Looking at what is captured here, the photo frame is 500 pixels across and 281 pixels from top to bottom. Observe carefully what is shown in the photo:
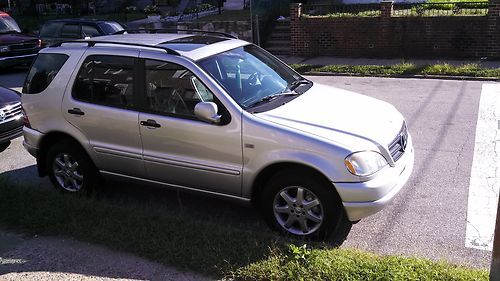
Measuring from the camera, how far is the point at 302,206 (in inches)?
169

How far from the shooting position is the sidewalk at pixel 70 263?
3.89 m

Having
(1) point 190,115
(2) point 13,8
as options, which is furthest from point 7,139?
(2) point 13,8

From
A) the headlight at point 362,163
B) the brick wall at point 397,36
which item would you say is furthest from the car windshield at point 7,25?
the headlight at point 362,163

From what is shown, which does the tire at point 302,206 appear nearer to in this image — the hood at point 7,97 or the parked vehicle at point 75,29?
the hood at point 7,97

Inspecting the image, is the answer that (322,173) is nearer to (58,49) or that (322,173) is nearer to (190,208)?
(190,208)

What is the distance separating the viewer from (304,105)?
15.3ft

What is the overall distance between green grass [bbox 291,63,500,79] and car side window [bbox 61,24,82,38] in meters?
6.42

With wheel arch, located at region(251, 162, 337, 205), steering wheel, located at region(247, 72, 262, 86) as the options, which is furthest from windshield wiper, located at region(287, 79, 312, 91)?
wheel arch, located at region(251, 162, 337, 205)

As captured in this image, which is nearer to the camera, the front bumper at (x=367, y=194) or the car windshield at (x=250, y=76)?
the front bumper at (x=367, y=194)

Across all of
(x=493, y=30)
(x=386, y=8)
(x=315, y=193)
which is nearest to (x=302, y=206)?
(x=315, y=193)

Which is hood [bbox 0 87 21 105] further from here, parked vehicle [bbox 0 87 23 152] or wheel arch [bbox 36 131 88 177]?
wheel arch [bbox 36 131 88 177]

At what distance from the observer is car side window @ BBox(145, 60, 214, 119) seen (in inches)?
185

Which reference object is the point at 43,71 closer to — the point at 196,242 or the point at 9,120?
the point at 9,120

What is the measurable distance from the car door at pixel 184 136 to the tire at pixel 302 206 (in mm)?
368
